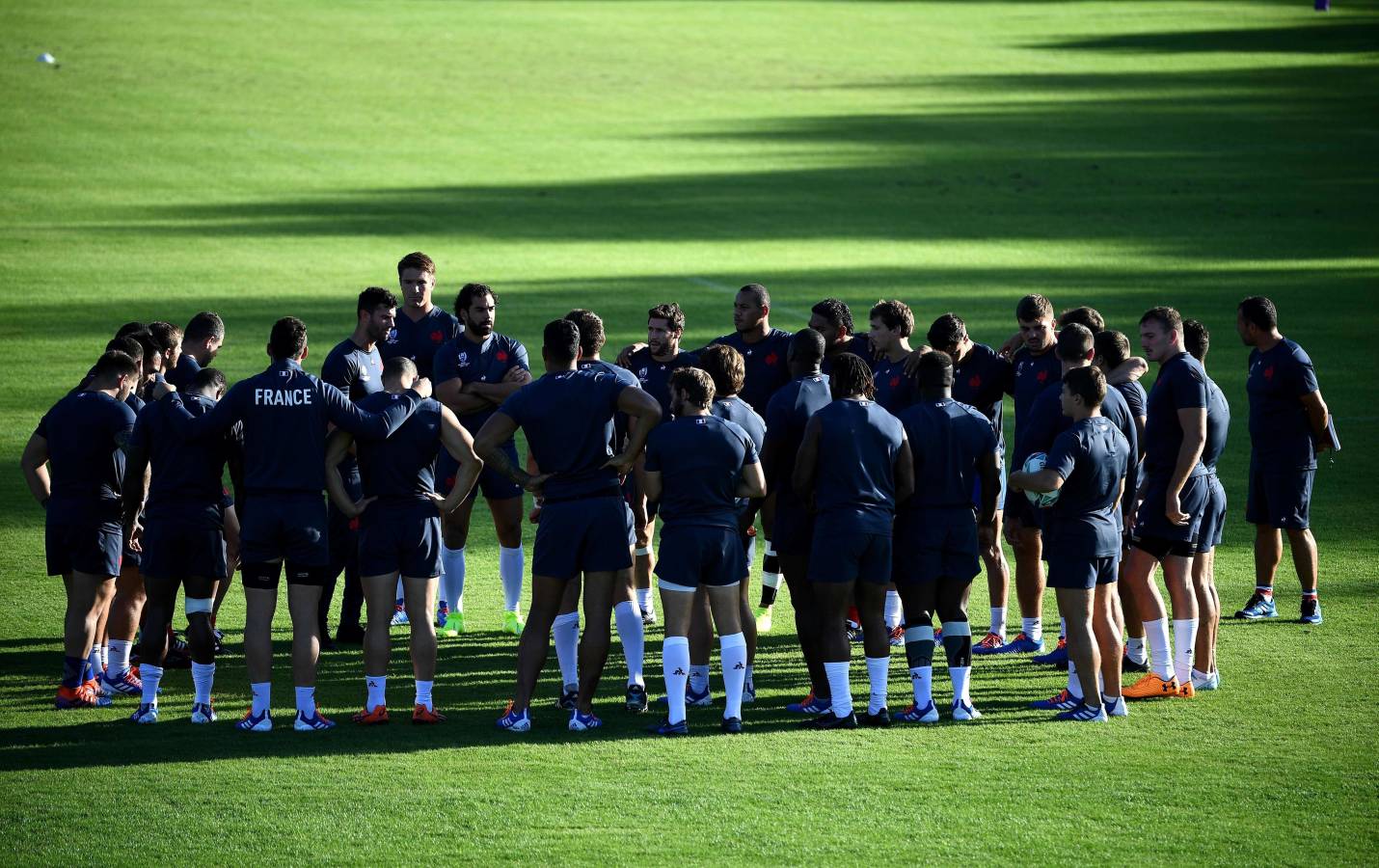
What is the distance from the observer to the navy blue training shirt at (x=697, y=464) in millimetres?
8586

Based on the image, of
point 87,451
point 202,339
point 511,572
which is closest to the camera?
point 87,451

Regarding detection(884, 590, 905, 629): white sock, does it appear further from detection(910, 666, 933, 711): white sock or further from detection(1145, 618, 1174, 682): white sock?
detection(910, 666, 933, 711): white sock

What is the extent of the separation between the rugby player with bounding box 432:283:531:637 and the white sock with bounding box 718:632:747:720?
9.53 feet

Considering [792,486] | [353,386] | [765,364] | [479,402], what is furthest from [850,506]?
[353,386]

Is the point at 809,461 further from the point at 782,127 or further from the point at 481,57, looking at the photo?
the point at 481,57

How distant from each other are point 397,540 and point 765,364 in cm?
301

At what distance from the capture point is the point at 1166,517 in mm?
9391

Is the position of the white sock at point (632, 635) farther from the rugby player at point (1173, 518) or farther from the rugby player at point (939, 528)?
the rugby player at point (1173, 518)

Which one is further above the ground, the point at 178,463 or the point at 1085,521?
the point at 178,463

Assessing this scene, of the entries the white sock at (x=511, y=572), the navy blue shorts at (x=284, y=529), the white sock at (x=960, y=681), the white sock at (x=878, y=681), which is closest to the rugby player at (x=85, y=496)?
the navy blue shorts at (x=284, y=529)

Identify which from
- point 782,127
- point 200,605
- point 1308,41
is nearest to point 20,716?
point 200,605

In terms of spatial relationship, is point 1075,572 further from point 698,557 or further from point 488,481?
point 488,481

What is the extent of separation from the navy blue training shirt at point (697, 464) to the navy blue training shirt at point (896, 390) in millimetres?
1894

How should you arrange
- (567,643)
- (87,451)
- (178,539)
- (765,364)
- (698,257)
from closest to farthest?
(178,539)
(567,643)
(87,451)
(765,364)
(698,257)
